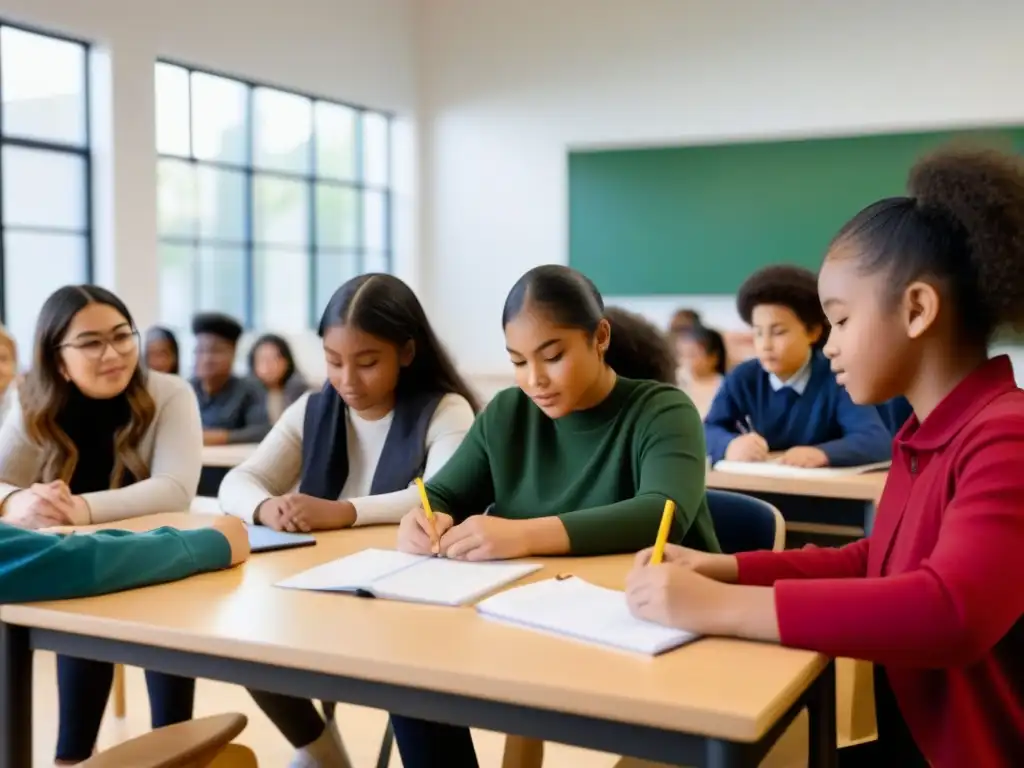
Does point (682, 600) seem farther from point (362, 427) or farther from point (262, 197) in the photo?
point (262, 197)

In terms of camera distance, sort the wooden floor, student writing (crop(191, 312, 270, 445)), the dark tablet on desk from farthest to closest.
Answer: student writing (crop(191, 312, 270, 445)) < the wooden floor < the dark tablet on desk

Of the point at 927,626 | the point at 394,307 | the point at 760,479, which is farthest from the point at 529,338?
the point at 760,479

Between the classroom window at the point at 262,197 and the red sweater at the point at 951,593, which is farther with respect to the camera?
the classroom window at the point at 262,197

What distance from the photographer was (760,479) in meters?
2.71

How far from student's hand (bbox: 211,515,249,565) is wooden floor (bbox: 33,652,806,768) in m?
0.89

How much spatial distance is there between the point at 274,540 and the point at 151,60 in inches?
239

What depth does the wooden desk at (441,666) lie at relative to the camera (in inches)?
42.2

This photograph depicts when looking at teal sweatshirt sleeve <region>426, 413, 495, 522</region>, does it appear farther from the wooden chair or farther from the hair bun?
the hair bun

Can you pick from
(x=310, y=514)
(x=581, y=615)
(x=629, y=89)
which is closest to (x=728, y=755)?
(x=581, y=615)

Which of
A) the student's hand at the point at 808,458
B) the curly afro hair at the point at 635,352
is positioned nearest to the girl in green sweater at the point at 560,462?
the curly afro hair at the point at 635,352

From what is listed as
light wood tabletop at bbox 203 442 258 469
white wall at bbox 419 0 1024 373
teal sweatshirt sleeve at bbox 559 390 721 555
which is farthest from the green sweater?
white wall at bbox 419 0 1024 373

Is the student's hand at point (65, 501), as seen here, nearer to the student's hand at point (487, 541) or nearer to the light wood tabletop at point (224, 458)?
the student's hand at point (487, 541)

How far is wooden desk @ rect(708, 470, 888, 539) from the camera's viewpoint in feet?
8.41

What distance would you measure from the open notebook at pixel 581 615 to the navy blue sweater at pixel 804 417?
1.57 metres
